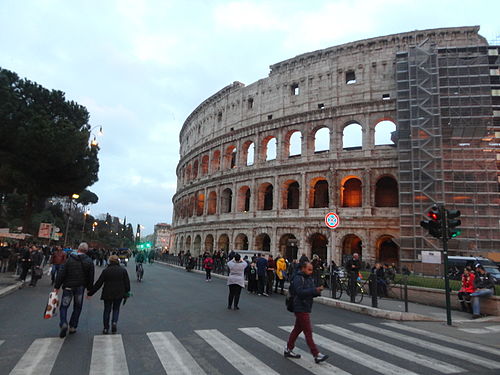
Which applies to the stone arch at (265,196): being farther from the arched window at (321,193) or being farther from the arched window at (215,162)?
the arched window at (215,162)

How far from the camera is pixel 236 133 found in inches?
1357

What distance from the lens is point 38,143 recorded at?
21.4 metres

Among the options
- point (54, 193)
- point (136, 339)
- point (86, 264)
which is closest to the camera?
point (136, 339)

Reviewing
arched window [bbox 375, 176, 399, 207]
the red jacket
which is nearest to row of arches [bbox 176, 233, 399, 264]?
arched window [bbox 375, 176, 399, 207]

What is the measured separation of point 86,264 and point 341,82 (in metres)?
26.5

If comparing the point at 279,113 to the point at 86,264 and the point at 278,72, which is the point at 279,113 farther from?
the point at 86,264

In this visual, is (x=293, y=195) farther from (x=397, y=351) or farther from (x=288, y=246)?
(x=397, y=351)

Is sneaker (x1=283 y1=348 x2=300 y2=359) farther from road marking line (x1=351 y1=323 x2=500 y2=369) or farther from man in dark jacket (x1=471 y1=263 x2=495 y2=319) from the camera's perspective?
man in dark jacket (x1=471 y1=263 x2=495 y2=319)

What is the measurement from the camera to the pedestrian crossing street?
4.73 m

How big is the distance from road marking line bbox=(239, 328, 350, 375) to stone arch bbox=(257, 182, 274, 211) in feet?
79.4

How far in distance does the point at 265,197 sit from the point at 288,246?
6.37m

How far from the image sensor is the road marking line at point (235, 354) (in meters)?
4.73

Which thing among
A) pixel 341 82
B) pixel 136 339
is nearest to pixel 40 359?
pixel 136 339

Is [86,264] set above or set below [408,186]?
below
